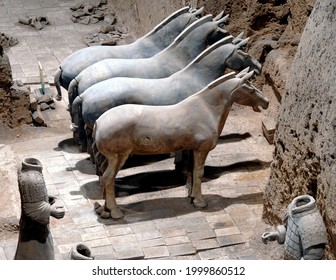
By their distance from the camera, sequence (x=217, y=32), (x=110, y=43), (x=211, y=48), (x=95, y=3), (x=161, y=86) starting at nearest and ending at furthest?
1. (x=161, y=86)
2. (x=211, y=48)
3. (x=217, y=32)
4. (x=110, y=43)
5. (x=95, y=3)

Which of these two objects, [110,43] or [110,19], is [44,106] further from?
[110,19]

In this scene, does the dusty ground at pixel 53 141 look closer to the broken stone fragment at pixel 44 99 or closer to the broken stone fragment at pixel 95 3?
the broken stone fragment at pixel 44 99

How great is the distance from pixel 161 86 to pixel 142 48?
47.3 inches

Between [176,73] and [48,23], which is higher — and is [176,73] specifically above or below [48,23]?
above

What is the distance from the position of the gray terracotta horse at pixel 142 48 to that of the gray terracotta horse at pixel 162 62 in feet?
1.14

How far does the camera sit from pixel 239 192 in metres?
11.2

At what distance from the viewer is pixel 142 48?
12250 millimetres

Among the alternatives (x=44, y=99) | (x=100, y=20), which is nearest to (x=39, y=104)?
(x=44, y=99)

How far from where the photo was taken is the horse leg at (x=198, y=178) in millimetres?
10641

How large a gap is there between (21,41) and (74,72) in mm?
4184

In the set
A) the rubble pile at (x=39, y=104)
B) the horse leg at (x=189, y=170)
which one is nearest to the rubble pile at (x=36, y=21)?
the rubble pile at (x=39, y=104)
